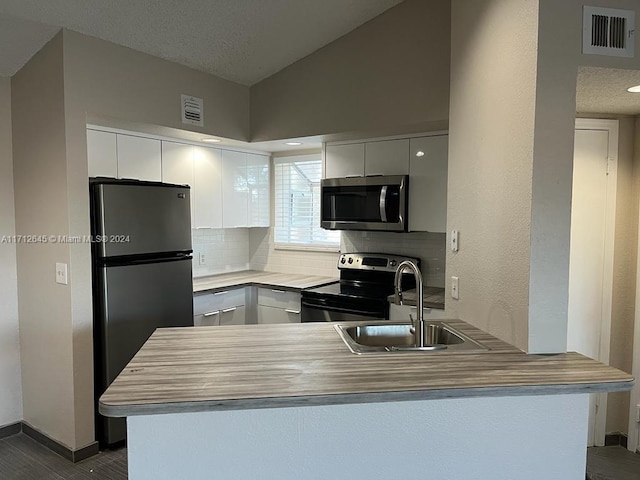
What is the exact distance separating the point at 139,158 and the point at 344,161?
155 cm

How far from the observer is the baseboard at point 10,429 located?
3141 millimetres

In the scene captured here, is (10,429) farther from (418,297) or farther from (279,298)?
(418,297)

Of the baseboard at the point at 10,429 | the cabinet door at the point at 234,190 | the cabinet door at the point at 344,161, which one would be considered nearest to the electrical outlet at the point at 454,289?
the cabinet door at the point at 344,161

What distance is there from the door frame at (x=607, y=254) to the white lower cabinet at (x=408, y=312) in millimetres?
975

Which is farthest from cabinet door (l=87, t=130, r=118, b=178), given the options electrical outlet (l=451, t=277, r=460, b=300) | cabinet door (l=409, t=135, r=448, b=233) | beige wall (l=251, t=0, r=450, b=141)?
electrical outlet (l=451, t=277, r=460, b=300)

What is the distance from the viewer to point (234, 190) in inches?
167

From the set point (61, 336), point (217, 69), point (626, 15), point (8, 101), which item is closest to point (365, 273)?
point (217, 69)

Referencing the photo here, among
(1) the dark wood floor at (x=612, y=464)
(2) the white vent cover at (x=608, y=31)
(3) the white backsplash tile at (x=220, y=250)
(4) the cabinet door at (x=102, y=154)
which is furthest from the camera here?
(3) the white backsplash tile at (x=220, y=250)

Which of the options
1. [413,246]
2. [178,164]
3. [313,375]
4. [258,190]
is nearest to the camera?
[313,375]

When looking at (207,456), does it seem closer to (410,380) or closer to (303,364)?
(303,364)

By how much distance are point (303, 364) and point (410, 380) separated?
0.39 metres

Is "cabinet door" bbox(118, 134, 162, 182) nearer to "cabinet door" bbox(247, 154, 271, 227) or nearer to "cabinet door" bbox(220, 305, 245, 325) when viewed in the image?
"cabinet door" bbox(247, 154, 271, 227)

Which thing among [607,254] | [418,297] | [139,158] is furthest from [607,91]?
[139,158]

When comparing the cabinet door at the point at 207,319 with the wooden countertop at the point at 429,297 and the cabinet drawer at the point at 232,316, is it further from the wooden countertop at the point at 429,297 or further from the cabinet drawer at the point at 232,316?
the wooden countertop at the point at 429,297
